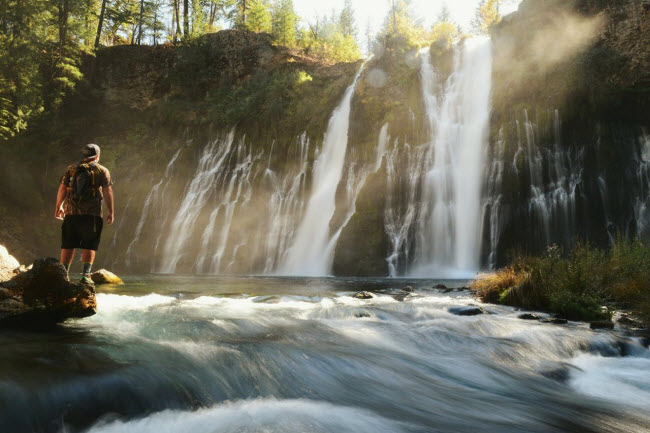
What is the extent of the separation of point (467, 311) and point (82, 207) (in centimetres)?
723

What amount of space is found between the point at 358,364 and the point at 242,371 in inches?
58.0

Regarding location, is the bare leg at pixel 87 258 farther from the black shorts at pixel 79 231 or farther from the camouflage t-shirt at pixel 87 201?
the camouflage t-shirt at pixel 87 201

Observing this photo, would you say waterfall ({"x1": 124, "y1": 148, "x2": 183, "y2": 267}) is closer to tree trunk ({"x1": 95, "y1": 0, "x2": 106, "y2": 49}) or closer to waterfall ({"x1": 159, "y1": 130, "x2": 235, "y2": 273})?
waterfall ({"x1": 159, "y1": 130, "x2": 235, "y2": 273})

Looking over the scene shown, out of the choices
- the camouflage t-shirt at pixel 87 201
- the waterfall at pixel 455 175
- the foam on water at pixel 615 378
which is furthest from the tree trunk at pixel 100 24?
the foam on water at pixel 615 378

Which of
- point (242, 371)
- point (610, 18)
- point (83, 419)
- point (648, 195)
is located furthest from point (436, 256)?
point (83, 419)

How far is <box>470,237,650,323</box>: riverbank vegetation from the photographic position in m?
7.83

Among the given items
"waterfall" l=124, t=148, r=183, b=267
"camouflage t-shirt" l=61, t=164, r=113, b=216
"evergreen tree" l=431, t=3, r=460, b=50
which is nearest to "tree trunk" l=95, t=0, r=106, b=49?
"waterfall" l=124, t=148, r=183, b=267

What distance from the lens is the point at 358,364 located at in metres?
4.85

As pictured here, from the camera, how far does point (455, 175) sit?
68.1ft

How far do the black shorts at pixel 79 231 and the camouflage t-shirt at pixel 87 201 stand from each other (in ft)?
0.29

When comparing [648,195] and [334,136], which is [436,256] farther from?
[334,136]

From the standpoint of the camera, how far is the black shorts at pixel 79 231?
619 cm

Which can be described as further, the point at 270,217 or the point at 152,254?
the point at 152,254

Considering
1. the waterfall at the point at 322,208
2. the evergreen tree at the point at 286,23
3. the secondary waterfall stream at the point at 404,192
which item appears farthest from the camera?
the evergreen tree at the point at 286,23
